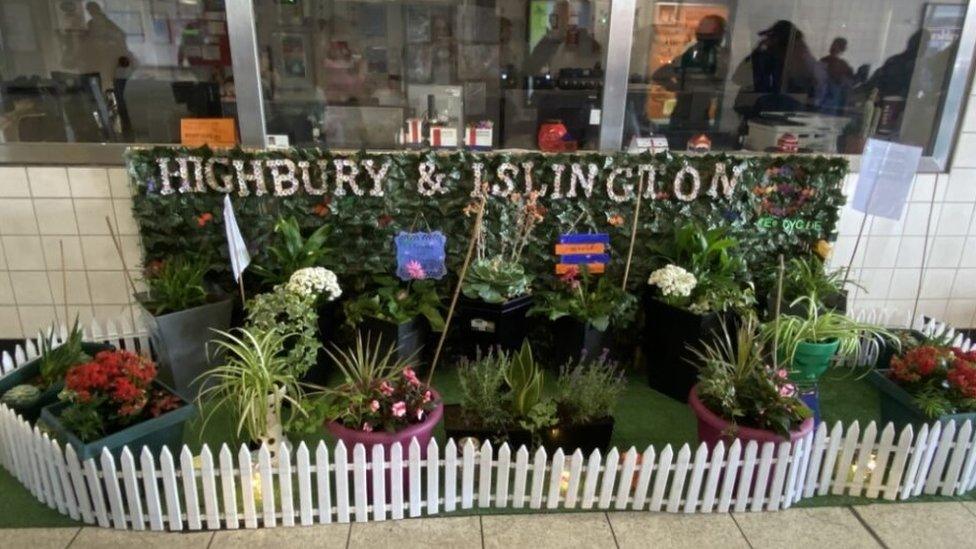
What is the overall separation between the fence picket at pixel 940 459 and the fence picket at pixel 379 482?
2190 millimetres

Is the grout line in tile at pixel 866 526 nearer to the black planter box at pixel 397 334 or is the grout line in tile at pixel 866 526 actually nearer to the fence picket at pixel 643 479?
the fence picket at pixel 643 479

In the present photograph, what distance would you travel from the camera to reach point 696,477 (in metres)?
2.47

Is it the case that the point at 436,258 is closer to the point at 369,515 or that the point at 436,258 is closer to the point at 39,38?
the point at 369,515

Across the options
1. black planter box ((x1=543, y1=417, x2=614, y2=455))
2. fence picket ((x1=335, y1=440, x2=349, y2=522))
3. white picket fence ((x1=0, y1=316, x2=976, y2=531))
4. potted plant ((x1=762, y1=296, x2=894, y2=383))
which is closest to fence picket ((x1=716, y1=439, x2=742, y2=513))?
white picket fence ((x1=0, y1=316, x2=976, y2=531))

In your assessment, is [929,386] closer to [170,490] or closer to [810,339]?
[810,339]

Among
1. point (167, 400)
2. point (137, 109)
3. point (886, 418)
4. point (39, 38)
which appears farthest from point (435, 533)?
point (39, 38)

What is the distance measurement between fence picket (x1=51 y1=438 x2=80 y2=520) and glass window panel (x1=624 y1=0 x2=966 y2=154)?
3.09 metres

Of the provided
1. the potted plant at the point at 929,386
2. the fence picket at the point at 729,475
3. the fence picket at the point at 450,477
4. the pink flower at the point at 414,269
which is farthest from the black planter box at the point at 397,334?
the potted plant at the point at 929,386

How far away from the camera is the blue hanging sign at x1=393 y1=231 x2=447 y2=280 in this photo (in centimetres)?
329

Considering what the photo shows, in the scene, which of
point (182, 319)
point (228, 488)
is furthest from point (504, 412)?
point (182, 319)

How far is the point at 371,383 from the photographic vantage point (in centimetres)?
251

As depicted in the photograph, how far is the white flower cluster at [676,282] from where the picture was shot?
125 inches

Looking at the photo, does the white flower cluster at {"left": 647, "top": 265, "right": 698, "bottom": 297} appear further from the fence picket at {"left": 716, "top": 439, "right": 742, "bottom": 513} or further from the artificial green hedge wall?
the fence picket at {"left": 716, "top": 439, "right": 742, "bottom": 513}

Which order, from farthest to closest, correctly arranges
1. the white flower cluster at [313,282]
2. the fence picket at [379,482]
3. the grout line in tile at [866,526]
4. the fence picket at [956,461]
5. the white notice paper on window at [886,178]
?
the white notice paper on window at [886,178] < the white flower cluster at [313,282] < the fence picket at [956,461] < the grout line in tile at [866,526] < the fence picket at [379,482]
